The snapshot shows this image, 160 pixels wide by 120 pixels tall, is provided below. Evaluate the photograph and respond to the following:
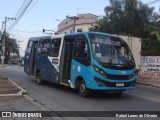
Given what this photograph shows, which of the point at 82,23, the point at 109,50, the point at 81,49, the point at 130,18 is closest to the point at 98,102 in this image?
the point at 109,50

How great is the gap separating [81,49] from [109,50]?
1.24m

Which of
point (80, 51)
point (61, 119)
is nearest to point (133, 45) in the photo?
point (80, 51)

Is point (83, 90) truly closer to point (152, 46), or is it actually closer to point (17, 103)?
point (17, 103)

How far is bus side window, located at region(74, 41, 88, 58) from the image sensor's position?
13.6 metres

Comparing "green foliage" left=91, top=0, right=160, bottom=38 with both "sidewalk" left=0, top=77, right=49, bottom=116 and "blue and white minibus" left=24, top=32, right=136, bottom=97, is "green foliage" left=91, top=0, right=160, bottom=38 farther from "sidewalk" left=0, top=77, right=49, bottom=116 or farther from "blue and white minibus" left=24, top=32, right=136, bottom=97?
"sidewalk" left=0, top=77, right=49, bottom=116

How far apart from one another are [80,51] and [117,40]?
162 cm

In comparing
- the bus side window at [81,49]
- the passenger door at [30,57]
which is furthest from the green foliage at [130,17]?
the bus side window at [81,49]

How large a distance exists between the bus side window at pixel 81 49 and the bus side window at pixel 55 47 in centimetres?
189

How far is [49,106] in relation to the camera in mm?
11305

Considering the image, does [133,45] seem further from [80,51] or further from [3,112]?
[3,112]

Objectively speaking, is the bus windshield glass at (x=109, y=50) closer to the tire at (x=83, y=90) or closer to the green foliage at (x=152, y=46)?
the tire at (x=83, y=90)

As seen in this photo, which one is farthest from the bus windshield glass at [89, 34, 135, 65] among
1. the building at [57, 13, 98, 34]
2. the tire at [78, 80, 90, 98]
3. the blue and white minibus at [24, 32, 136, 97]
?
the building at [57, 13, 98, 34]

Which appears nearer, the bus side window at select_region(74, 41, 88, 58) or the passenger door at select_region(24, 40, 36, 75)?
the bus side window at select_region(74, 41, 88, 58)

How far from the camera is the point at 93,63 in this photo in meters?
12.9
